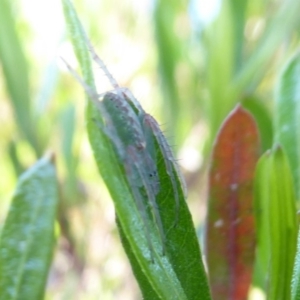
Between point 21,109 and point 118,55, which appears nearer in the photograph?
point 21,109

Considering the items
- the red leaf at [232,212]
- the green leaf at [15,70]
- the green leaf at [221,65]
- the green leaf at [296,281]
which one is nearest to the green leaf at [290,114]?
the red leaf at [232,212]

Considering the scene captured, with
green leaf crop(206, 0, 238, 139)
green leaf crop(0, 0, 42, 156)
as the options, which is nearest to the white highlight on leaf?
green leaf crop(206, 0, 238, 139)

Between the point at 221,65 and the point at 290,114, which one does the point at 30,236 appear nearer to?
the point at 290,114

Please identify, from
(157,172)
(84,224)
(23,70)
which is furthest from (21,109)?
(157,172)

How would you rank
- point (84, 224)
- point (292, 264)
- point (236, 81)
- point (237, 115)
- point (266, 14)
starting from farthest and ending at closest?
point (266, 14) < point (84, 224) < point (236, 81) < point (237, 115) < point (292, 264)

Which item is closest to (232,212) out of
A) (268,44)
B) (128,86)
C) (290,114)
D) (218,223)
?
(218,223)

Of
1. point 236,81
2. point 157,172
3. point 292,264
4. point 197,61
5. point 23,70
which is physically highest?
point 197,61

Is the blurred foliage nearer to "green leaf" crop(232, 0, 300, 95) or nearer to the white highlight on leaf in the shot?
"green leaf" crop(232, 0, 300, 95)

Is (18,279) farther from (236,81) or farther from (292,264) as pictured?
(236,81)
